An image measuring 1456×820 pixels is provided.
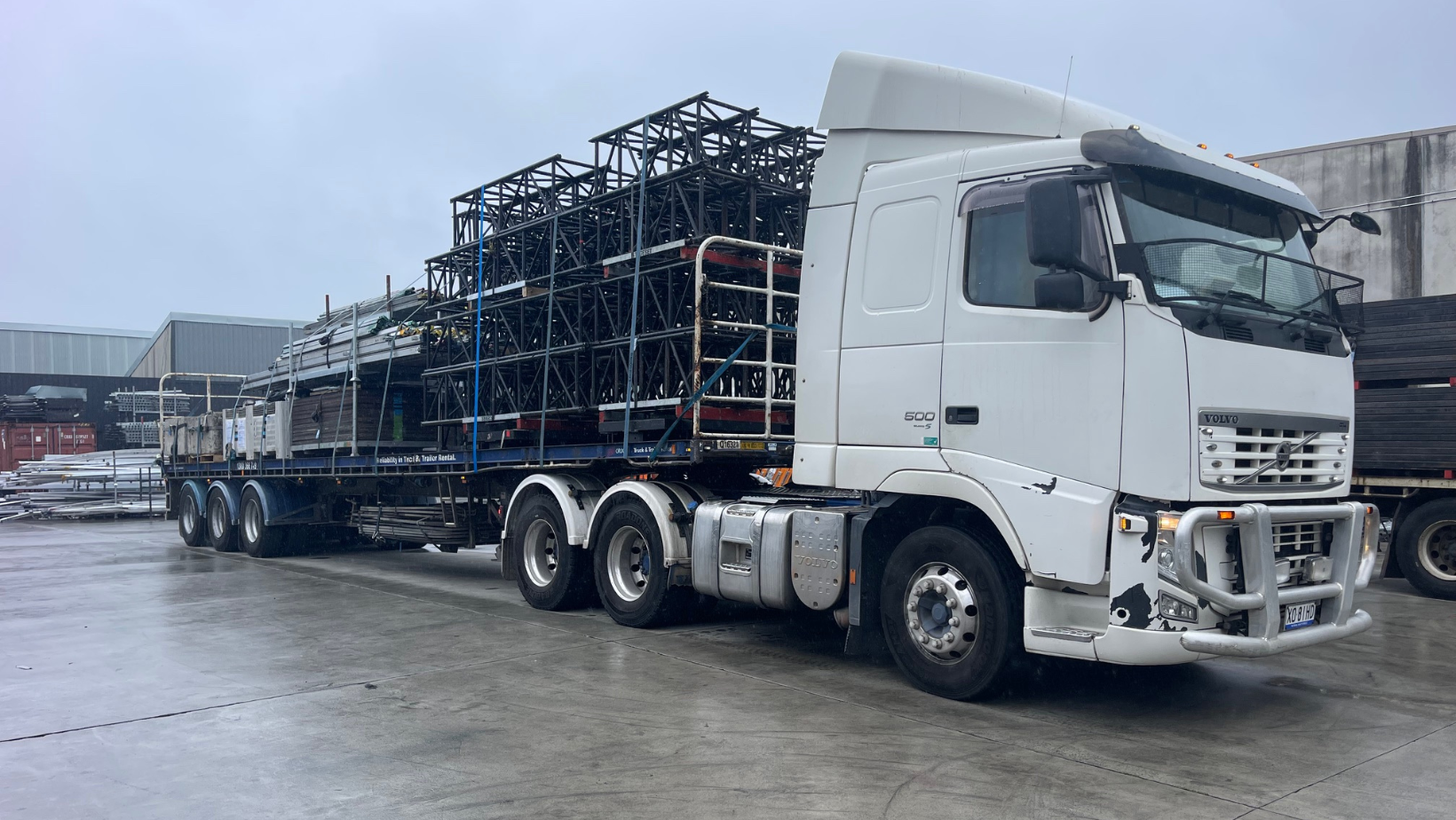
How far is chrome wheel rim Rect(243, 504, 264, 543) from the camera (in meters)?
16.6

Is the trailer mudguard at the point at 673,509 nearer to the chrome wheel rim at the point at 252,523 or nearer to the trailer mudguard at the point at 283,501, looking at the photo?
the trailer mudguard at the point at 283,501

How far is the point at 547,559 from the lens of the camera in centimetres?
1045

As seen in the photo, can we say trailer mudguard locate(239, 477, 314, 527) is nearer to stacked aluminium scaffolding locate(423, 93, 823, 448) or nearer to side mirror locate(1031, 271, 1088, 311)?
stacked aluminium scaffolding locate(423, 93, 823, 448)

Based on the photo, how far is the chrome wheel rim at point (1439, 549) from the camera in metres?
11.1

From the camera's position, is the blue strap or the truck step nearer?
the truck step

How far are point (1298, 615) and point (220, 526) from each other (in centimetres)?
1695

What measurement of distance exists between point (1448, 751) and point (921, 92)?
4881 millimetres

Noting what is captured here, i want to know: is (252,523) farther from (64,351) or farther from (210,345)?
(64,351)

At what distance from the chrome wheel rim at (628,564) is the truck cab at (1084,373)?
268 cm

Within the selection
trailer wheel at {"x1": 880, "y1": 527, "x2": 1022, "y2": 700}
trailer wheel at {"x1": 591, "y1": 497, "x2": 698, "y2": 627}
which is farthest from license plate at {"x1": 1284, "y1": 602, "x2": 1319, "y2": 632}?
trailer wheel at {"x1": 591, "y1": 497, "x2": 698, "y2": 627}

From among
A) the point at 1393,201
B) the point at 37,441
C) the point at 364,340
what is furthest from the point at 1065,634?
the point at 37,441

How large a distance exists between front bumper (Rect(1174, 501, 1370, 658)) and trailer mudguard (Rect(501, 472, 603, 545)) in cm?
568

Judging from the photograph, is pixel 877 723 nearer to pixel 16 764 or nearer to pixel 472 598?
pixel 16 764

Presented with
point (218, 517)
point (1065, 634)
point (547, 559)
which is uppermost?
point (1065, 634)
